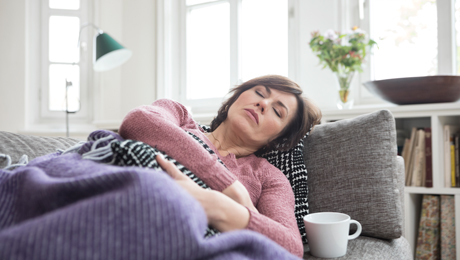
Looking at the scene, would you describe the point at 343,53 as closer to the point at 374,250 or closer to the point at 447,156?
the point at 447,156

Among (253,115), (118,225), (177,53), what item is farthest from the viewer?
(177,53)

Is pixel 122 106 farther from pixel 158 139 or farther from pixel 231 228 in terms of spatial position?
pixel 231 228

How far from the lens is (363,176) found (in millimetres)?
1109

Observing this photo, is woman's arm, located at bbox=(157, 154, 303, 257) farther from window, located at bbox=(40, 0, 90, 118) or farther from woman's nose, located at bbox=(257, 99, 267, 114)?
window, located at bbox=(40, 0, 90, 118)

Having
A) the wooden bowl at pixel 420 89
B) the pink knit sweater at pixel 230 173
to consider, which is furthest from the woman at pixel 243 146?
the wooden bowl at pixel 420 89

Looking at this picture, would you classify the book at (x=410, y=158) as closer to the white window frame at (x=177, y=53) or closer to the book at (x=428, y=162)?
the book at (x=428, y=162)

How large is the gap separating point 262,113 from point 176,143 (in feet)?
1.31

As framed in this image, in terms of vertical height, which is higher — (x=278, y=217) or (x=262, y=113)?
(x=262, y=113)

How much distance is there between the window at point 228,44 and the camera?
3078 mm

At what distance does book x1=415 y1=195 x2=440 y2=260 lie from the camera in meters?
1.84

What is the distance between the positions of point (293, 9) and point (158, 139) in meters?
2.28

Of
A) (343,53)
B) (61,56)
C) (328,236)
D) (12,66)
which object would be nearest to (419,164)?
(343,53)

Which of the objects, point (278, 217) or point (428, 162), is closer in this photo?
point (278, 217)

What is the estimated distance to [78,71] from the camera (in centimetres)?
337
